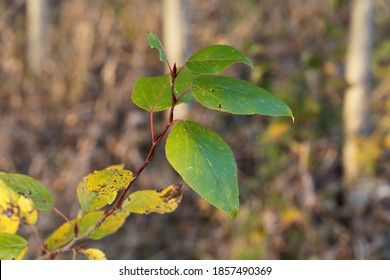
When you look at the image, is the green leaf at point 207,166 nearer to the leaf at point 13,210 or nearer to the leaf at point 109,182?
the leaf at point 109,182

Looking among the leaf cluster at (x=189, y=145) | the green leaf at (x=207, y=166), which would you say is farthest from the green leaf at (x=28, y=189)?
the green leaf at (x=207, y=166)

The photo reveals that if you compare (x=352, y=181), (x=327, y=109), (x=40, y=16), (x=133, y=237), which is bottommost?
(x=133, y=237)

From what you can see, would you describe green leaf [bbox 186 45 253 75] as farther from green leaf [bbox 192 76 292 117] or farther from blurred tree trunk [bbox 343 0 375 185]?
blurred tree trunk [bbox 343 0 375 185]

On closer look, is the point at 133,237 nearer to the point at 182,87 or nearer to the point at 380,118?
the point at 380,118

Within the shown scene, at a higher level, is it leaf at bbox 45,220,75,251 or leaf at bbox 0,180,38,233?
leaf at bbox 0,180,38,233

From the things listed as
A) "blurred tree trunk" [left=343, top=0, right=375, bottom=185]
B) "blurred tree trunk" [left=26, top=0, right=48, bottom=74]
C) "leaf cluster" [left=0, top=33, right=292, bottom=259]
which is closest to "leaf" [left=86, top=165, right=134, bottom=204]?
"leaf cluster" [left=0, top=33, right=292, bottom=259]

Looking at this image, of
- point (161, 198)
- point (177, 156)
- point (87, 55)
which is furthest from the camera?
point (87, 55)

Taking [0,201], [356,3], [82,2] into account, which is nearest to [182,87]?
[0,201]
